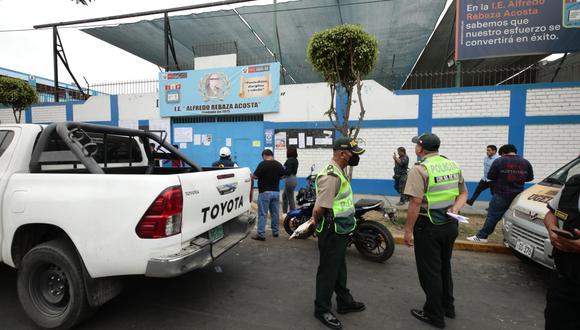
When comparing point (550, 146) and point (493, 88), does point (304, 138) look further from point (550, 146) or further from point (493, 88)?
point (550, 146)

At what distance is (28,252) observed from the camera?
2643 millimetres

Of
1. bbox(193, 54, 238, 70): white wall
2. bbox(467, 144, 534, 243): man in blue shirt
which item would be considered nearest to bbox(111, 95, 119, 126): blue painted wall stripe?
bbox(193, 54, 238, 70): white wall

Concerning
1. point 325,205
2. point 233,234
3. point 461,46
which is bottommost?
point 233,234

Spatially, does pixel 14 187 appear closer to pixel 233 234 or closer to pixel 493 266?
pixel 233 234

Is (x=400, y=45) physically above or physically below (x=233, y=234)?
above

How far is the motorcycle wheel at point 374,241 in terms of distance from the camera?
4.20m

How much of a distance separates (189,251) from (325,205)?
1230mm

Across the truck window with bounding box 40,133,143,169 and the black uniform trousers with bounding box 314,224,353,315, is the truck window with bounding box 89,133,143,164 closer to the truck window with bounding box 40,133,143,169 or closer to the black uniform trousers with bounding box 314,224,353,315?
the truck window with bounding box 40,133,143,169

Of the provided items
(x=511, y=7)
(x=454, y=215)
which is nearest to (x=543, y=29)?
(x=511, y=7)

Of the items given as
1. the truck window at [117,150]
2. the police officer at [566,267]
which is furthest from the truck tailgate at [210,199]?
the police officer at [566,267]

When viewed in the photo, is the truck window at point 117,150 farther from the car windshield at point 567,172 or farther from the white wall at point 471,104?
the white wall at point 471,104

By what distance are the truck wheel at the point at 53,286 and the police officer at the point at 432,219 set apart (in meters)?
2.91

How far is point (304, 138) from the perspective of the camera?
952cm

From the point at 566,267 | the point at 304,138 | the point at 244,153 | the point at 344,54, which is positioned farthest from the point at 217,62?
the point at 566,267
